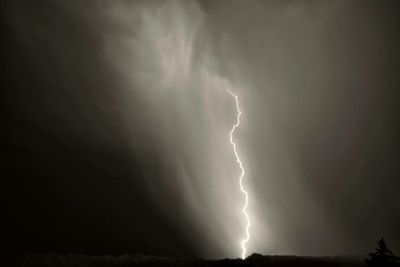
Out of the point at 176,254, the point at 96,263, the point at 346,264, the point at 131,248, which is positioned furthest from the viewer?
the point at 131,248

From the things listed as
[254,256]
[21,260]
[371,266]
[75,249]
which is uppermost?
[75,249]

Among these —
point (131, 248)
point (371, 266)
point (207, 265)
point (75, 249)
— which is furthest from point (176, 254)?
point (371, 266)

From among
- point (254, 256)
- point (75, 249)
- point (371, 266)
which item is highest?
point (75, 249)

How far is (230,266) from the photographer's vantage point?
1572 inches

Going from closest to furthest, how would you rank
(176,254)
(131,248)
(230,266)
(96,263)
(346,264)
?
(230,266)
(96,263)
(346,264)
(176,254)
(131,248)

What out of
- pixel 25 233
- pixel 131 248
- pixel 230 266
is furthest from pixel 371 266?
pixel 25 233

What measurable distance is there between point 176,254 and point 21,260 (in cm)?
3696

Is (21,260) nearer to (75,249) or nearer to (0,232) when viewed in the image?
(75,249)

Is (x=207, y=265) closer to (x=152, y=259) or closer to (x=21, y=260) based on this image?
(x=152, y=259)

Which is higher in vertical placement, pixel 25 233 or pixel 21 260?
pixel 25 233

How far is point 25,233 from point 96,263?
4741cm

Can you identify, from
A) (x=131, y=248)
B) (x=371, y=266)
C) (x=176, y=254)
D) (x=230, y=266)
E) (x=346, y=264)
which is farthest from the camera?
(x=131, y=248)

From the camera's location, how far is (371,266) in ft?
73.0

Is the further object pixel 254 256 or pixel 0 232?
pixel 0 232
